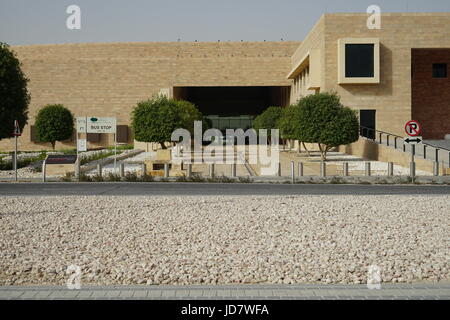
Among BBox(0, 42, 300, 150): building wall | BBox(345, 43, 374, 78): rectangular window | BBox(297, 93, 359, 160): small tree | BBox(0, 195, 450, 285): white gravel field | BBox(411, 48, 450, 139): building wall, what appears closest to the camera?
BBox(0, 195, 450, 285): white gravel field

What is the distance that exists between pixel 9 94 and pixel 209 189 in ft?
44.2

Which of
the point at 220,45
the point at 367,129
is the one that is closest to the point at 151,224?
the point at 367,129

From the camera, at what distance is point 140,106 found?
118 ft

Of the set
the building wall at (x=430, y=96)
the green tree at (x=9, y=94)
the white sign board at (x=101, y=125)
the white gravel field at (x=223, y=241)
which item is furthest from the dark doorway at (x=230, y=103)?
the white gravel field at (x=223, y=241)

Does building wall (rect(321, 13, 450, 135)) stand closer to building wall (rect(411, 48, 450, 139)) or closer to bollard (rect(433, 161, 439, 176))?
building wall (rect(411, 48, 450, 139))

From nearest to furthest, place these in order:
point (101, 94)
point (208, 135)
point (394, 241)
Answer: point (394, 241)
point (101, 94)
point (208, 135)

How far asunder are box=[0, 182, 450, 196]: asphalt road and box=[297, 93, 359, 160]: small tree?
13.2 meters

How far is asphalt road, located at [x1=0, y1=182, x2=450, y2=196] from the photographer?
16703 millimetres

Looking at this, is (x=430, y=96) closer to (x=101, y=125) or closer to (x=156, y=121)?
(x=156, y=121)

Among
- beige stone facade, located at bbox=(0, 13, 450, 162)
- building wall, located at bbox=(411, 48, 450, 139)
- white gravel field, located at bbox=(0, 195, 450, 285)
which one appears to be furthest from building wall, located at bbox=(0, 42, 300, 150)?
white gravel field, located at bbox=(0, 195, 450, 285)

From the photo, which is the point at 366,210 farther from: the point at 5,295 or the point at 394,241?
the point at 5,295

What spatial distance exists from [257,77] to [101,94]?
1881 cm

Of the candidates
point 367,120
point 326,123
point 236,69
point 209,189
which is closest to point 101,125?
point 209,189

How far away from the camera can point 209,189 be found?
18203 mm
